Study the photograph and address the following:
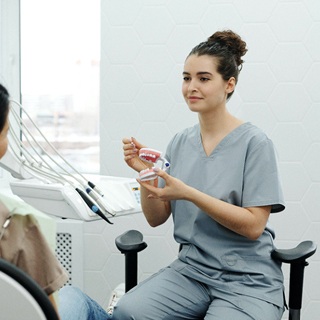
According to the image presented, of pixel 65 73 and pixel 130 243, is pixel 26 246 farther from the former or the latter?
pixel 65 73

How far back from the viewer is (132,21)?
8.64 ft

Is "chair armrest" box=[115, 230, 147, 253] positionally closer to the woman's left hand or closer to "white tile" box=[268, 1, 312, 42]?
the woman's left hand

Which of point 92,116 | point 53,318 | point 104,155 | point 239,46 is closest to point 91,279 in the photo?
point 104,155

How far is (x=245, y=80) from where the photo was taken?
8.46ft

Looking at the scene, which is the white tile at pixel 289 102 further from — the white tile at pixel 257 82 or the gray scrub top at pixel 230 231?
the gray scrub top at pixel 230 231

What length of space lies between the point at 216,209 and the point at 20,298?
98 centimetres

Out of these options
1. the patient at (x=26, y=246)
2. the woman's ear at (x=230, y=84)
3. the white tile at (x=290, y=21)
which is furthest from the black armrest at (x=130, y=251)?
the white tile at (x=290, y=21)

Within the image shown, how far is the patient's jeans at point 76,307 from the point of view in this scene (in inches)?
63.0

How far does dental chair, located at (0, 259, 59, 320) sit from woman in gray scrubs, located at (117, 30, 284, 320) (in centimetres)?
86

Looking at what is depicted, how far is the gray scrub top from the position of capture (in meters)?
1.87

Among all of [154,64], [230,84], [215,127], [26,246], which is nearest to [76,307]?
[26,246]

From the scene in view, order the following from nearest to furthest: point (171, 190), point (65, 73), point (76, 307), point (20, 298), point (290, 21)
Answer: point (20, 298), point (76, 307), point (171, 190), point (290, 21), point (65, 73)

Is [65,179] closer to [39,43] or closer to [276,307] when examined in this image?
[276,307]

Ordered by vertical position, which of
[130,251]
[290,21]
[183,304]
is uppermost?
[290,21]
